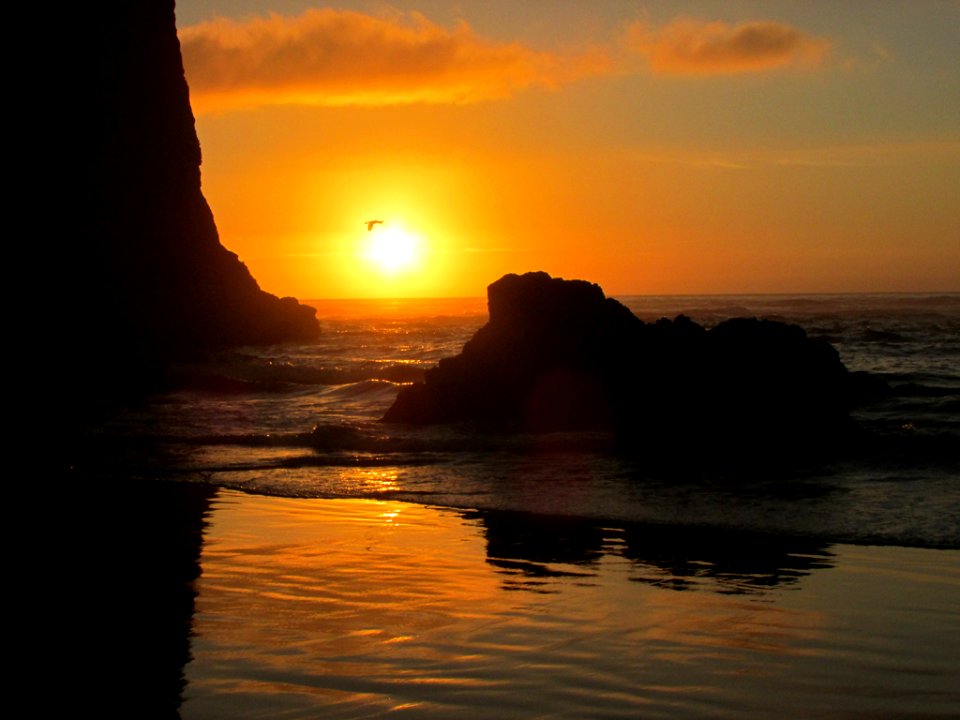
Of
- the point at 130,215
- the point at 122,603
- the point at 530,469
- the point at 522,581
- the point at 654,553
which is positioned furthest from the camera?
the point at 130,215

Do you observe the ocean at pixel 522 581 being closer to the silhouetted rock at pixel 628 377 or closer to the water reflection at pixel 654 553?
the water reflection at pixel 654 553

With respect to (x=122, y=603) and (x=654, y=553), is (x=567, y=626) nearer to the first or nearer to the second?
(x=654, y=553)

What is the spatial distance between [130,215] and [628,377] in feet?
91.3

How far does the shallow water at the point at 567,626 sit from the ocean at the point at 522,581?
0.07 ft

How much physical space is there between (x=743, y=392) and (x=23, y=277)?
2160 cm

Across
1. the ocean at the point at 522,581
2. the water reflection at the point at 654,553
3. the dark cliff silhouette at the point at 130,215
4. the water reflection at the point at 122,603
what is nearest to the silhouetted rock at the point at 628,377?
the ocean at the point at 522,581

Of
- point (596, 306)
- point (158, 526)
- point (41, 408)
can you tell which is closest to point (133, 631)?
point (158, 526)

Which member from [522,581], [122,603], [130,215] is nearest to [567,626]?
[522,581]

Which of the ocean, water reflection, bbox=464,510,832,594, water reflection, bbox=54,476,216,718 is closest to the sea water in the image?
the ocean

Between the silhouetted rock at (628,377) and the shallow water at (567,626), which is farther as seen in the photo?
the silhouetted rock at (628,377)

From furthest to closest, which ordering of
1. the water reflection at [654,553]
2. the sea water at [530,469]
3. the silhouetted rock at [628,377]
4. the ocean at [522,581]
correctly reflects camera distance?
the silhouetted rock at [628,377], the sea water at [530,469], the water reflection at [654,553], the ocean at [522,581]

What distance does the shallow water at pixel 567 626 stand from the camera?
5.46 meters

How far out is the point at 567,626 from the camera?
6742 millimetres

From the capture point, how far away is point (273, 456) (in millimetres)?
16359
